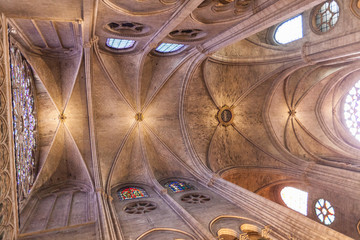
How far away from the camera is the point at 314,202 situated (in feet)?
38.8

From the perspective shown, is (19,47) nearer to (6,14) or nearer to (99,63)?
(99,63)

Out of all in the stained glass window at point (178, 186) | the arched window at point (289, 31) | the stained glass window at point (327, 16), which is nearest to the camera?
the stained glass window at point (327, 16)

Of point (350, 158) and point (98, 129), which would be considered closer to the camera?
point (350, 158)

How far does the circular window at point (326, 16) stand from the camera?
404 inches

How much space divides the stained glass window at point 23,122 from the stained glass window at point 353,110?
1593 cm

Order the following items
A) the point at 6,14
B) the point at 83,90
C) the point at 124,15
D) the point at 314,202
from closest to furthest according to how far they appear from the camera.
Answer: the point at 6,14 < the point at 124,15 < the point at 314,202 < the point at 83,90

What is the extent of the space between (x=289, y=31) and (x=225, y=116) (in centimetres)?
Result: 540

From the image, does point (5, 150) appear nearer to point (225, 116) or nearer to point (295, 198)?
point (225, 116)

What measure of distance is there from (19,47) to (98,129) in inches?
200

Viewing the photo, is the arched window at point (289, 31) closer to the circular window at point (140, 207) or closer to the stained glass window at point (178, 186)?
the stained glass window at point (178, 186)

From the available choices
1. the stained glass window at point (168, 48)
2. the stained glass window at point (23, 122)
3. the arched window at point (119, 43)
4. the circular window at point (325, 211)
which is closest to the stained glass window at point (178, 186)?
the circular window at point (325, 211)

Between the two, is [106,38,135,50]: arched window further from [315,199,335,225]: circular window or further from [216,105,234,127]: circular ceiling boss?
[315,199,335,225]: circular window

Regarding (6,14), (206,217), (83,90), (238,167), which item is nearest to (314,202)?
(238,167)

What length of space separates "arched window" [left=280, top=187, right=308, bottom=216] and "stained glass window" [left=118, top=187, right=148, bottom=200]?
7527 mm
